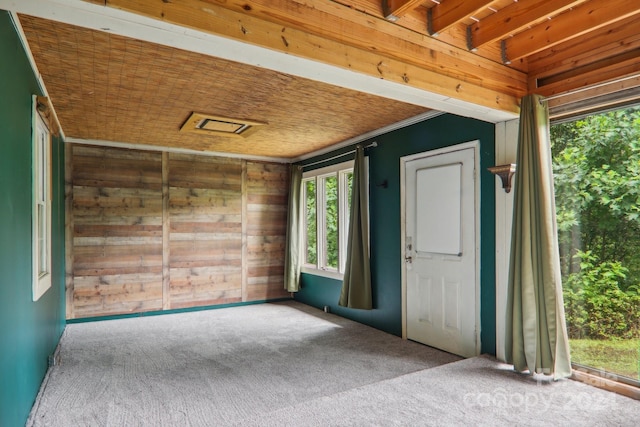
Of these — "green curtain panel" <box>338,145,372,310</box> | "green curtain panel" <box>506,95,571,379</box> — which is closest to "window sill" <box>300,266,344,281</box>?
"green curtain panel" <box>338,145,372,310</box>

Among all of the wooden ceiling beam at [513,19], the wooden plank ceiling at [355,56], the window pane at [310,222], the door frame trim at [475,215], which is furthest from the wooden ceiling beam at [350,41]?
the window pane at [310,222]

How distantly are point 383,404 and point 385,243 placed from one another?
7.41ft

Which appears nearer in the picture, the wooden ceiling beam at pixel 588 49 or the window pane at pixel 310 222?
the wooden ceiling beam at pixel 588 49

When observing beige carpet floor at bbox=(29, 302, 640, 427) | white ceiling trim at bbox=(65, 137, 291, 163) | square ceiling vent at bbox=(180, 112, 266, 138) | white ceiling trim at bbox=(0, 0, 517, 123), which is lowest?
beige carpet floor at bbox=(29, 302, 640, 427)

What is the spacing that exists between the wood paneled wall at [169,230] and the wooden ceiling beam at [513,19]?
428 centimetres

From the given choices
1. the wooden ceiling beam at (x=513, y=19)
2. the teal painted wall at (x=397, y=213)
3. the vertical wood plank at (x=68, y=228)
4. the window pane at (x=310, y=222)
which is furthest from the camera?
the window pane at (x=310, y=222)

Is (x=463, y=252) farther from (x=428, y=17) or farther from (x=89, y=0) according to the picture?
(x=89, y=0)

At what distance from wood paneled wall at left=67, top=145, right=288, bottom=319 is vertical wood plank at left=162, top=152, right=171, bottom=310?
0.04ft

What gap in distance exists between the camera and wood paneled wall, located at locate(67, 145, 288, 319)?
5309 millimetres

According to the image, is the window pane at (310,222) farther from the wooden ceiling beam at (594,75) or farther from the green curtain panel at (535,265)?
the wooden ceiling beam at (594,75)

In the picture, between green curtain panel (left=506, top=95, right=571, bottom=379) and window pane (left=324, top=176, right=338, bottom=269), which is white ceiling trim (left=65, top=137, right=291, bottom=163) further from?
green curtain panel (left=506, top=95, right=571, bottom=379)

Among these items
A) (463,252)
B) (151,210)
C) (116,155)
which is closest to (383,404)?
(463,252)

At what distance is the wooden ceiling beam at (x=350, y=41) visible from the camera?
190 cm

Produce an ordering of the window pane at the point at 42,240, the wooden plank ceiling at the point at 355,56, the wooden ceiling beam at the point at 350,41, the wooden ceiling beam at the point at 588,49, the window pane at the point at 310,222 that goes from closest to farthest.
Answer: the wooden ceiling beam at the point at 350,41, the wooden plank ceiling at the point at 355,56, the wooden ceiling beam at the point at 588,49, the window pane at the point at 42,240, the window pane at the point at 310,222
